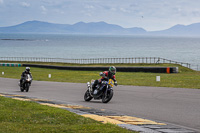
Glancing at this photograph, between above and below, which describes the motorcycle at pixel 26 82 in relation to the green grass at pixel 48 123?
above

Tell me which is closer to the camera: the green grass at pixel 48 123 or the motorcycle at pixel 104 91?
the green grass at pixel 48 123

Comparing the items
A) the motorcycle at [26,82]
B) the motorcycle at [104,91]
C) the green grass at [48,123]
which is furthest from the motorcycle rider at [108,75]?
the motorcycle at [26,82]

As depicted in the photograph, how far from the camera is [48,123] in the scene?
8938 mm

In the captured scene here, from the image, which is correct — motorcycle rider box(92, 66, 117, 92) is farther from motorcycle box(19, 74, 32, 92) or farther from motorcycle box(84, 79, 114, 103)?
motorcycle box(19, 74, 32, 92)

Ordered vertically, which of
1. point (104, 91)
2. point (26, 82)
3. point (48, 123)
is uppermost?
point (26, 82)

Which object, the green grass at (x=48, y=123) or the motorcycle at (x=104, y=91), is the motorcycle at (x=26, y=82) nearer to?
the motorcycle at (x=104, y=91)

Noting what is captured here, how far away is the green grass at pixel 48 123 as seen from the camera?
25.8 ft

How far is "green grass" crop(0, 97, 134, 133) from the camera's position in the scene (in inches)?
310

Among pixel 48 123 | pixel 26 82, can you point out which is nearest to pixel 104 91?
pixel 48 123

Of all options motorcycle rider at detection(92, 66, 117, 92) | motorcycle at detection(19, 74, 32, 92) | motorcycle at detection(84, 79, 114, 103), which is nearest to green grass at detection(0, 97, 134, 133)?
motorcycle rider at detection(92, 66, 117, 92)

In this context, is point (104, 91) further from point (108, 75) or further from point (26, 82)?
point (26, 82)

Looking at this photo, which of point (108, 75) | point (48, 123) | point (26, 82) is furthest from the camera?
point (26, 82)

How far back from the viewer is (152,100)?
49.7 feet

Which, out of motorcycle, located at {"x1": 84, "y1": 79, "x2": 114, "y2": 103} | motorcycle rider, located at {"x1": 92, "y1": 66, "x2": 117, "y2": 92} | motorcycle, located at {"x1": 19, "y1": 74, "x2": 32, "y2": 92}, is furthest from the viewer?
motorcycle, located at {"x1": 19, "y1": 74, "x2": 32, "y2": 92}
